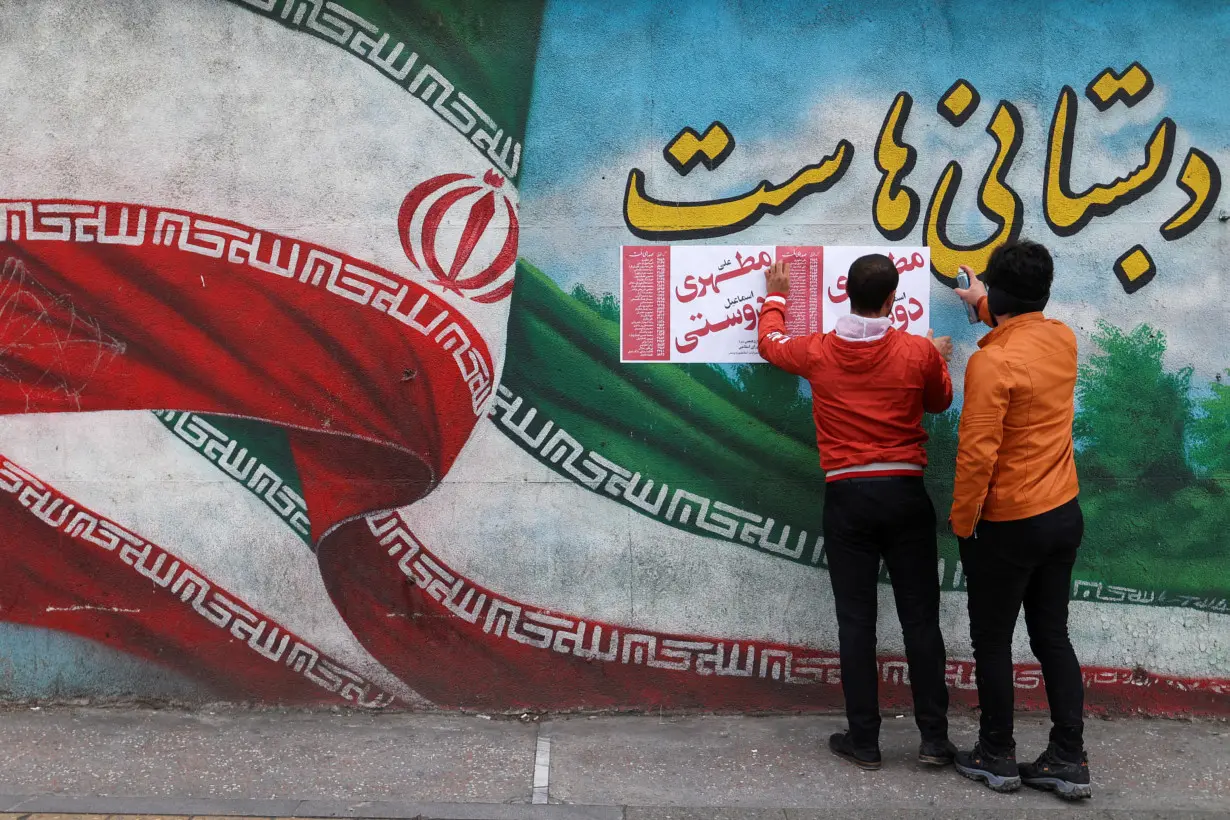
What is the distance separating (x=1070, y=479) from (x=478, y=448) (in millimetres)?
2275

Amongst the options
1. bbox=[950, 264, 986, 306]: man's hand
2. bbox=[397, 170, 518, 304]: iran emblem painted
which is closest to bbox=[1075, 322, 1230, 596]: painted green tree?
bbox=[950, 264, 986, 306]: man's hand

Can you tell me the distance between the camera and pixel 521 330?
444cm

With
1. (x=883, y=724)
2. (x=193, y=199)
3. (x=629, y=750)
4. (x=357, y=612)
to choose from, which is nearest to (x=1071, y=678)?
(x=883, y=724)

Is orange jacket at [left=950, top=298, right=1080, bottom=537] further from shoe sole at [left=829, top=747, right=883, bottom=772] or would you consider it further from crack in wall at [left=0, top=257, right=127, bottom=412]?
crack in wall at [left=0, top=257, right=127, bottom=412]

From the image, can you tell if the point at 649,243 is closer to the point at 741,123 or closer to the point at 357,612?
the point at 741,123

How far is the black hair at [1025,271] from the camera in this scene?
3.76m

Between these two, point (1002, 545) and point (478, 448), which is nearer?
point (1002, 545)

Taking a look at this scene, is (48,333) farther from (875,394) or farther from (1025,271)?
(1025,271)

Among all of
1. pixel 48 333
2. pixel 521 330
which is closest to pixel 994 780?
pixel 521 330

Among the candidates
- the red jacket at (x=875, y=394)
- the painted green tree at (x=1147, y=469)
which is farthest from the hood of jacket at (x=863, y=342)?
the painted green tree at (x=1147, y=469)

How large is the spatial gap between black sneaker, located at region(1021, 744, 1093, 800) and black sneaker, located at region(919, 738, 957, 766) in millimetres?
270

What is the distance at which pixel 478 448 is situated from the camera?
446cm

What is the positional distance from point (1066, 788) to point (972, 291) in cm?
185

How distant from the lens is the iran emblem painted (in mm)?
4430
